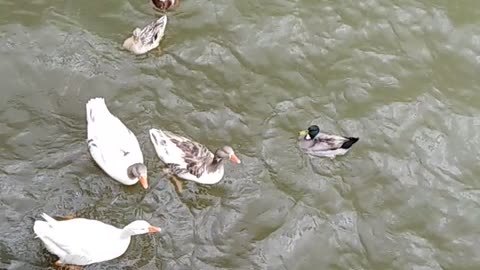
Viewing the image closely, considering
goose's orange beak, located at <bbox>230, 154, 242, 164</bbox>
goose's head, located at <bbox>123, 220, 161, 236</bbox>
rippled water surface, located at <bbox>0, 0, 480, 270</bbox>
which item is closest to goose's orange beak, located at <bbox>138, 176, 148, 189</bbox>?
rippled water surface, located at <bbox>0, 0, 480, 270</bbox>

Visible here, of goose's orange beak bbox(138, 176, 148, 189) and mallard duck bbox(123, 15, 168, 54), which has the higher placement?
mallard duck bbox(123, 15, 168, 54)

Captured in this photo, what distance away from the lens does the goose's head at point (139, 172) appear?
8516 mm

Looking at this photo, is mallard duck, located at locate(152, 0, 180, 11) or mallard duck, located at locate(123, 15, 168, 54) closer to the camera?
mallard duck, located at locate(123, 15, 168, 54)

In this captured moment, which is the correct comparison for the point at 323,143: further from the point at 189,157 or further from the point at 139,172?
the point at 139,172

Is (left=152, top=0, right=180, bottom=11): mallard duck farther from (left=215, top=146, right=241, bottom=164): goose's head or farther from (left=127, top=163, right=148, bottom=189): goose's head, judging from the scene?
(left=127, top=163, right=148, bottom=189): goose's head

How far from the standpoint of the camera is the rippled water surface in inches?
341

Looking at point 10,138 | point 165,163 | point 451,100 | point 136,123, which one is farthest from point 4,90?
point 451,100

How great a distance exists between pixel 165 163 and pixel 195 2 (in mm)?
2774

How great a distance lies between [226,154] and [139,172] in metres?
1.06

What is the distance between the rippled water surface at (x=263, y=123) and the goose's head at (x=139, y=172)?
320 millimetres

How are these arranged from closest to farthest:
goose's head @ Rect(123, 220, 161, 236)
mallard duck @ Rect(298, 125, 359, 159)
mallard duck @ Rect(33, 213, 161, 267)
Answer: mallard duck @ Rect(33, 213, 161, 267) < goose's head @ Rect(123, 220, 161, 236) < mallard duck @ Rect(298, 125, 359, 159)

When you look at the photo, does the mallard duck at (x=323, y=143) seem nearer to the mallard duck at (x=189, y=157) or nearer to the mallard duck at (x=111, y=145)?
the mallard duck at (x=189, y=157)

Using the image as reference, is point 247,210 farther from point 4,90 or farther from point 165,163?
point 4,90

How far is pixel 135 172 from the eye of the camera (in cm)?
854
